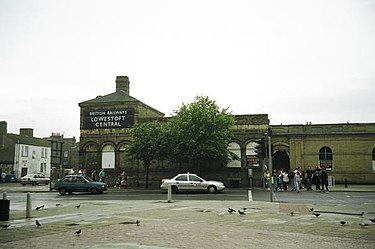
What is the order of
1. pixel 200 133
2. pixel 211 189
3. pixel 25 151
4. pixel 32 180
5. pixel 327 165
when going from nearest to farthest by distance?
pixel 211 189 < pixel 200 133 < pixel 327 165 < pixel 32 180 < pixel 25 151

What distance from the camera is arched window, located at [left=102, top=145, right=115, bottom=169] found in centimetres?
4453

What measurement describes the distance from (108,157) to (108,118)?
430 centimetres

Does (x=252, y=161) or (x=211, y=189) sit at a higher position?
(x=252, y=161)

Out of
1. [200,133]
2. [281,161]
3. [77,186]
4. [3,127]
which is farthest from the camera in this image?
[3,127]

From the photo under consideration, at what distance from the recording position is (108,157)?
44.8m

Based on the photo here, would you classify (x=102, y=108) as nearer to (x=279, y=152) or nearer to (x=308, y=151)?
(x=279, y=152)

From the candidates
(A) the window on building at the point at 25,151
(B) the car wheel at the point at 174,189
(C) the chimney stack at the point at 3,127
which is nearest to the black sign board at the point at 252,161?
(B) the car wheel at the point at 174,189

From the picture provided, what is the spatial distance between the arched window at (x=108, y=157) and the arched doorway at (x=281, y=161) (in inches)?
687

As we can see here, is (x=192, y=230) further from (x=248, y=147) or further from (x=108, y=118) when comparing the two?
(x=108, y=118)

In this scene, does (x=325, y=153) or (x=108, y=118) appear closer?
(x=325, y=153)

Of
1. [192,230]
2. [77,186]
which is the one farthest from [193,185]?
[192,230]

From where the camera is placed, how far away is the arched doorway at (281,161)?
43656 mm

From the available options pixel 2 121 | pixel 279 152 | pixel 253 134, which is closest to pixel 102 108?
pixel 253 134

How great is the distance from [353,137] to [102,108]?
1058 inches
